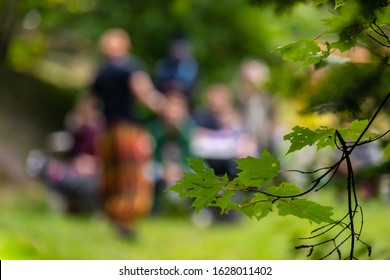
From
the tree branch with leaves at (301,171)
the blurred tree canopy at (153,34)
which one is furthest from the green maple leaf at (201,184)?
the blurred tree canopy at (153,34)

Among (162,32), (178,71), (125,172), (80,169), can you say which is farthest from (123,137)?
(162,32)

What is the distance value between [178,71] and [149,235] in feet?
4.74

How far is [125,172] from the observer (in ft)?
21.4

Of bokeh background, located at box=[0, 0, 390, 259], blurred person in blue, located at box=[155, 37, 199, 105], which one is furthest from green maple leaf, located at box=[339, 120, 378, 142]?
blurred person in blue, located at box=[155, 37, 199, 105]

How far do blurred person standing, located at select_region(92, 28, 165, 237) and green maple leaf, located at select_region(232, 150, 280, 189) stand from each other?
4.71m

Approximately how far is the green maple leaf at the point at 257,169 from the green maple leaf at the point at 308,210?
0.21ft

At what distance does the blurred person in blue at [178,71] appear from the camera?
7.39 meters

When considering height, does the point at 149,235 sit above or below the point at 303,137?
above

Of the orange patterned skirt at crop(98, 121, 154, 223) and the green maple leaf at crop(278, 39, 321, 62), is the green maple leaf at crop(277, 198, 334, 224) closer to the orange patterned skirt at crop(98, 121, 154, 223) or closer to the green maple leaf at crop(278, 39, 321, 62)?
the green maple leaf at crop(278, 39, 321, 62)

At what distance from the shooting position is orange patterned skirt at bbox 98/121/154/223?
6.39 m

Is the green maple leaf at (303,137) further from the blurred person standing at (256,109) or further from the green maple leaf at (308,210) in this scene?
the blurred person standing at (256,109)

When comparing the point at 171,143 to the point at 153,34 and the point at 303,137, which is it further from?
the point at 303,137
